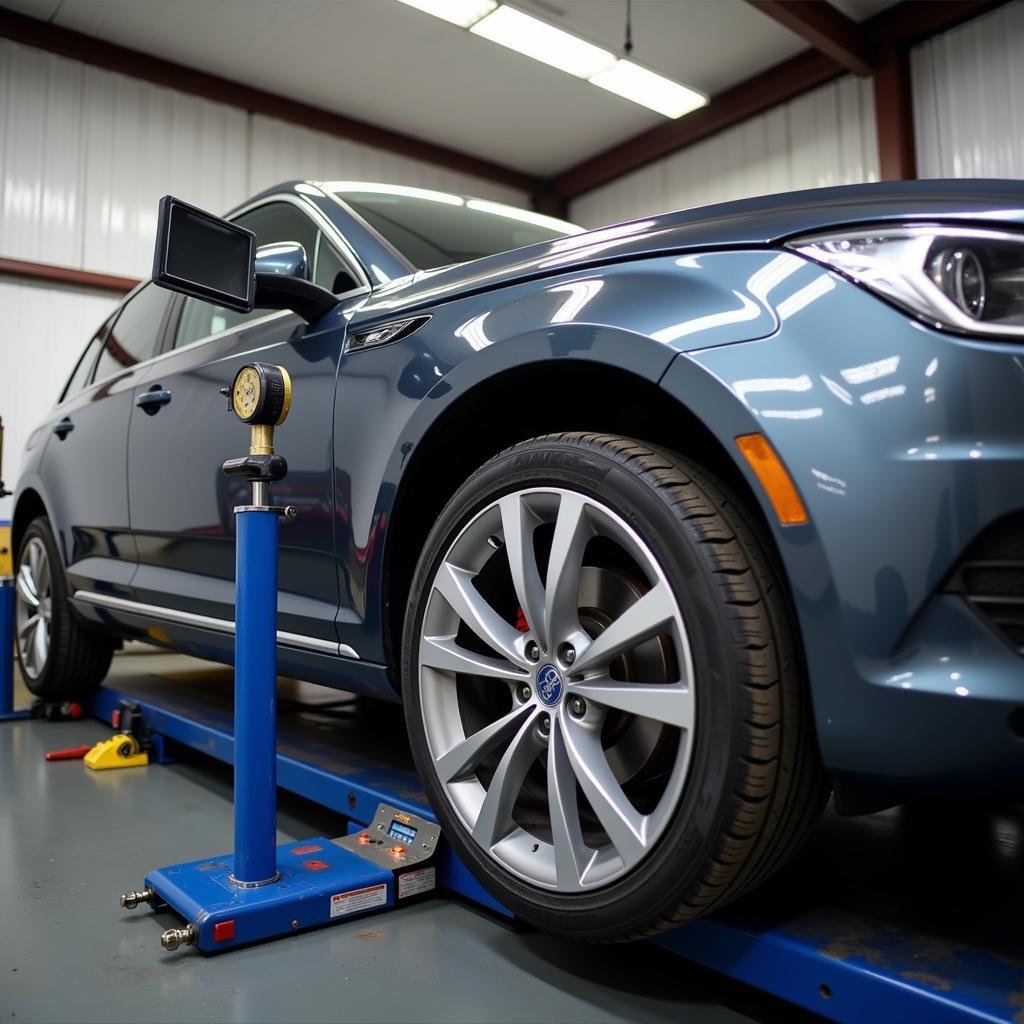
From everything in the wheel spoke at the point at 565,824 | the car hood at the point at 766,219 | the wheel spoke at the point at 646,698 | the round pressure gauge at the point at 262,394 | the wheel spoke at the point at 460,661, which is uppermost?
the car hood at the point at 766,219

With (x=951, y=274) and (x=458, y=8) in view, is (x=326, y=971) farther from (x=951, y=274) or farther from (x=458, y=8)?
(x=458, y=8)

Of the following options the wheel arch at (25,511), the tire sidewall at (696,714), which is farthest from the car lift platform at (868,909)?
the wheel arch at (25,511)

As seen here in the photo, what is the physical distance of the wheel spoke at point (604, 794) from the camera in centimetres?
112

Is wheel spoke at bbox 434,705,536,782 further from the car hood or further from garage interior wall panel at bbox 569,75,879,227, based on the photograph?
garage interior wall panel at bbox 569,75,879,227

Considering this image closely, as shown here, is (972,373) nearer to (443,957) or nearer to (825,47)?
(443,957)

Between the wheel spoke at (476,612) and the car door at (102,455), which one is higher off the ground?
the car door at (102,455)

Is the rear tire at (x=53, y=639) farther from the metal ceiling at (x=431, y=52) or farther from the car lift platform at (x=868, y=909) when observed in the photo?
the metal ceiling at (x=431, y=52)

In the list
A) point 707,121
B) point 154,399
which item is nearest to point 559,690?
point 154,399

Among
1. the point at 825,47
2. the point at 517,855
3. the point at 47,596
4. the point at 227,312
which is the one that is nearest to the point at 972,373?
the point at 517,855

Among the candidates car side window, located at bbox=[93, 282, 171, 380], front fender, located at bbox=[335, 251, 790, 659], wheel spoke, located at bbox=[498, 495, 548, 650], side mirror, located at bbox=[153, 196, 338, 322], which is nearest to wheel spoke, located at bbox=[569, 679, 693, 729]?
wheel spoke, located at bbox=[498, 495, 548, 650]

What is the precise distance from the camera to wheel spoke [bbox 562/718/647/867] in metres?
1.12

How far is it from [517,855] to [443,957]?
0.23 metres

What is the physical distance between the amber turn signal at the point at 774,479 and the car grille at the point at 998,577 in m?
0.17

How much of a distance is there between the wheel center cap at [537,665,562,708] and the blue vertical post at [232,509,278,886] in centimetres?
47
